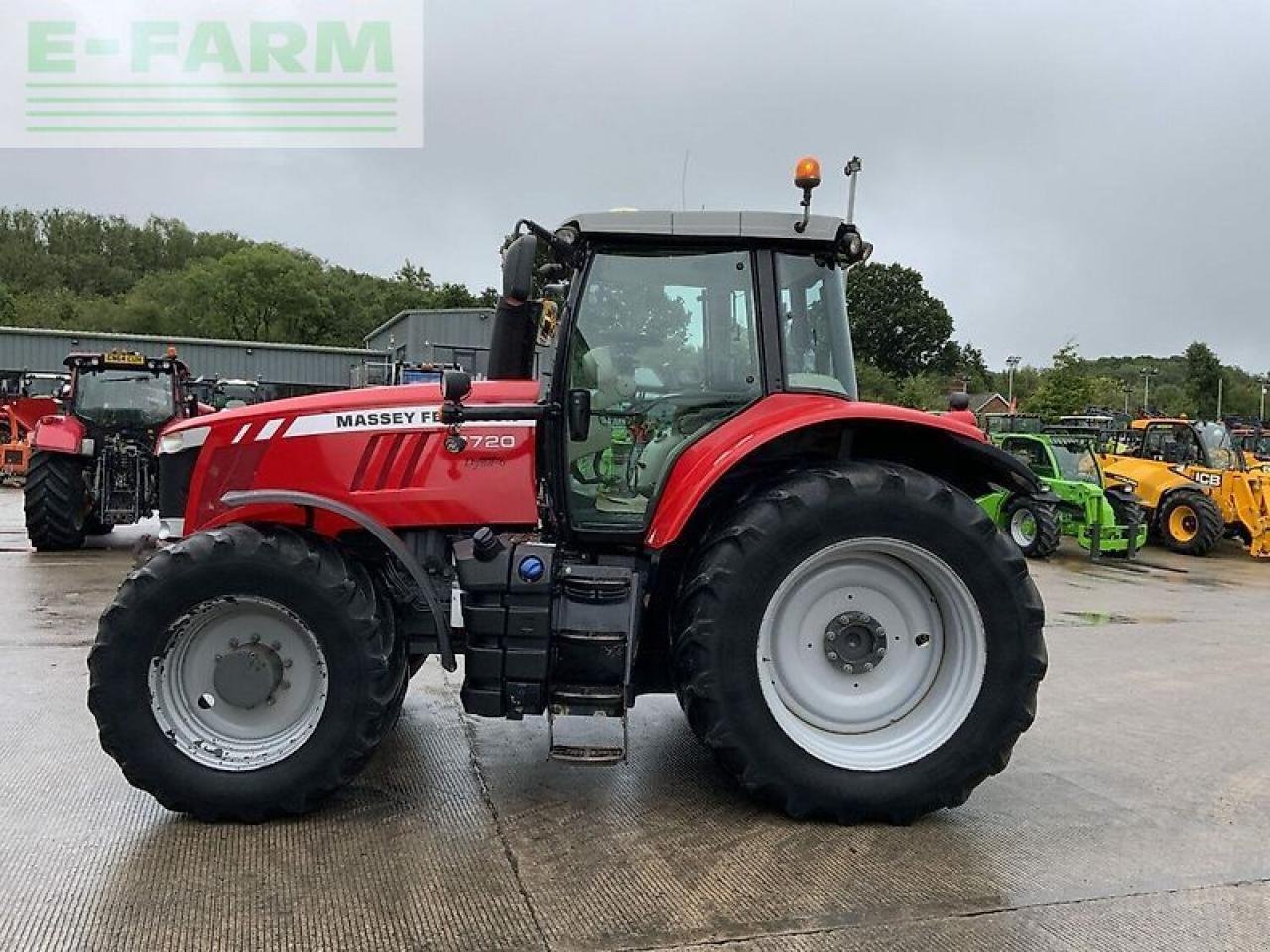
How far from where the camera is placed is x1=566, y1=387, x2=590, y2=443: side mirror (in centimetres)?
358

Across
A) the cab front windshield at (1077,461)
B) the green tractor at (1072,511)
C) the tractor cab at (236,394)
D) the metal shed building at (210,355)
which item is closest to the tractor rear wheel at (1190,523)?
the green tractor at (1072,511)

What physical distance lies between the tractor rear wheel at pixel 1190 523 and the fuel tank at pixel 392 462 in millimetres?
12492

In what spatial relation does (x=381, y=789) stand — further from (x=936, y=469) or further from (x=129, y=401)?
(x=129, y=401)

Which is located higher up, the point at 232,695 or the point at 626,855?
the point at 232,695

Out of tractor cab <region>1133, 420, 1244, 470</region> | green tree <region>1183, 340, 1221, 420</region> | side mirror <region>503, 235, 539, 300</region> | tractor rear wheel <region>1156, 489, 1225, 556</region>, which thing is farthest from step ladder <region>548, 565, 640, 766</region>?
green tree <region>1183, 340, 1221, 420</region>

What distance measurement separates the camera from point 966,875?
3070mm

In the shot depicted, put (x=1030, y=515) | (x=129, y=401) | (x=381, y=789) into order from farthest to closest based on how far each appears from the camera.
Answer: (x=1030, y=515)
(x=129, y=401)
(x=381, y=789)

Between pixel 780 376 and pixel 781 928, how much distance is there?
6.11 feet

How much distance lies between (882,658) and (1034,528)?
32.3 ft

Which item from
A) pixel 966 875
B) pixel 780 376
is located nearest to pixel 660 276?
pixel 780 376

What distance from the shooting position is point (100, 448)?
10289 millimetres

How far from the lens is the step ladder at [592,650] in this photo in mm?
3436

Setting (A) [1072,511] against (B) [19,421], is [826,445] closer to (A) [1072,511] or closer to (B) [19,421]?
(A) [1072,511]

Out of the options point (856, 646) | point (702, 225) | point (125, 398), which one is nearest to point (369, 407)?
point (702, 225)
